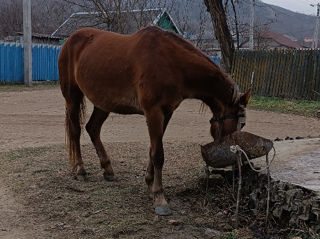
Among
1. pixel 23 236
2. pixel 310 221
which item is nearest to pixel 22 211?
pixel 23 236

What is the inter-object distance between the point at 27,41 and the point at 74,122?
49.6ft

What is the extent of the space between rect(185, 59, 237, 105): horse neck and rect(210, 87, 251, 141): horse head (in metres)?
0.04

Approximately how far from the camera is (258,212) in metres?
3.66

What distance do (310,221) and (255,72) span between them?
13068mm

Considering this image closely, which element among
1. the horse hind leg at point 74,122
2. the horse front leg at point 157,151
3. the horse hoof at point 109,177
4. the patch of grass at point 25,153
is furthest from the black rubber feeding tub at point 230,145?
the patch of grass at point 25,153

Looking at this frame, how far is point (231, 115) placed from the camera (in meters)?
3.86

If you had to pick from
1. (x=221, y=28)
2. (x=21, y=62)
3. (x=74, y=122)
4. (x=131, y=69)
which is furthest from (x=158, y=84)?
(x=21, y=62)

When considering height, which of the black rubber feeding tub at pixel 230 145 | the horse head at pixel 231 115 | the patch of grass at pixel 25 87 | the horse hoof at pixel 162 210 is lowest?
the horse hoof at pixel 162 210

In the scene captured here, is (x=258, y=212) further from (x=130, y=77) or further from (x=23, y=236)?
(x=23, y=236)

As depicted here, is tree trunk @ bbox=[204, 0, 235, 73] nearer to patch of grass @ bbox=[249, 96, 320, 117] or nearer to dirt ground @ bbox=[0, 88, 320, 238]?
dirt ground @ bbox=[0, 88, 320, 238]

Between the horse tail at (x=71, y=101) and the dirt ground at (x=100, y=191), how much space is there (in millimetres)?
390

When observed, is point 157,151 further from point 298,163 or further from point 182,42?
point 298,163

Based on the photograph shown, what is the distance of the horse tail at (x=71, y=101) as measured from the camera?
16.6ft

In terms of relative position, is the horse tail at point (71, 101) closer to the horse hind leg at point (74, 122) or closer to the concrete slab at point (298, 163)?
the horse hind leg at point (74, 122)
